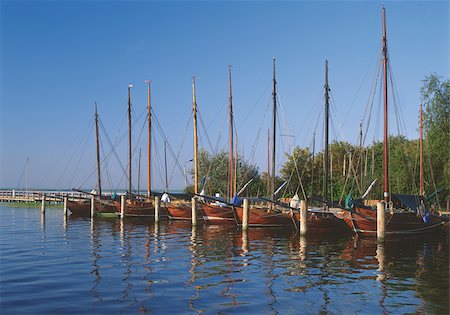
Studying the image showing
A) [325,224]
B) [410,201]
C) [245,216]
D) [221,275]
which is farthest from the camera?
[245,216]

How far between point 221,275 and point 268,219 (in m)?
19.0

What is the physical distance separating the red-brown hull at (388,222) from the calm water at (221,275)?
3.03 feet

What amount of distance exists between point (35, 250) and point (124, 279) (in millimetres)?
9736

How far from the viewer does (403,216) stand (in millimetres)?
29609

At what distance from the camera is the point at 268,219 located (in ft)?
117

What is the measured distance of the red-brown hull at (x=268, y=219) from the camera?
117 ft

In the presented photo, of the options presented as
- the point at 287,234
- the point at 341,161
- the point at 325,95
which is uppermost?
the point at 325,95

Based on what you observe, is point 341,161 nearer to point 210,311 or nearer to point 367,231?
point 367,231

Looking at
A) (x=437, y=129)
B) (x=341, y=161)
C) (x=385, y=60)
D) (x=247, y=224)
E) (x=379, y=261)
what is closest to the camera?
(x=379, y=261)

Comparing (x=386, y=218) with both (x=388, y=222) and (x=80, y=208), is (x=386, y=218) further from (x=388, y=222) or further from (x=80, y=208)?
(x=80, y=208)

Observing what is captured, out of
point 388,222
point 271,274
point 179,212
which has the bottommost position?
point 271,274

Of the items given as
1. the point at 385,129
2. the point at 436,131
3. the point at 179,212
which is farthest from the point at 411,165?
the point at 179,212

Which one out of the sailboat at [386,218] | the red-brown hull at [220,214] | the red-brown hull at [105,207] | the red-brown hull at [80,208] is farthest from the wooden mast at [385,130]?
the red-brown hull at [80,208]

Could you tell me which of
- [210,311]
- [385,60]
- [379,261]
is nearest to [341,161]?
[385,60]
